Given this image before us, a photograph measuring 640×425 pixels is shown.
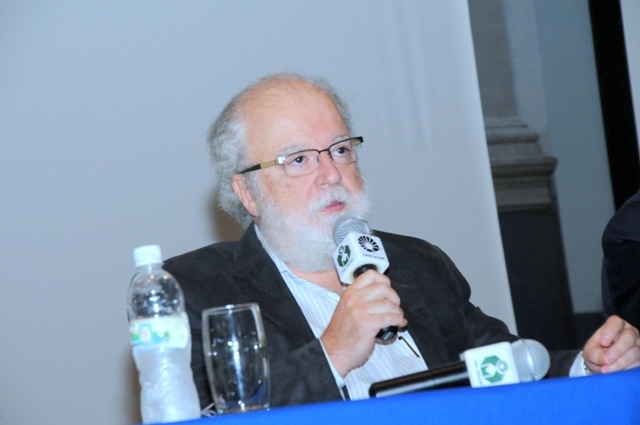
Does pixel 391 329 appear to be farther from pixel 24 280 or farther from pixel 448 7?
pixel 448 7

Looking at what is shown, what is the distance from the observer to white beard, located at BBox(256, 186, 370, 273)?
2684 millimetres

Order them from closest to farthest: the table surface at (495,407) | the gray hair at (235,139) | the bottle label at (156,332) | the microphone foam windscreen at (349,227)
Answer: the table surface at (495,407)
the bottle label at (156,332)
the microphone foam windscreen at (349,227)
the gray hair at (235,139)

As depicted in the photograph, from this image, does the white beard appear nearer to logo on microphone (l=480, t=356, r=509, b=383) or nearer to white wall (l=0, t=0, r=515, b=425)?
white wall (l=0, t=0, r=515, b=425)

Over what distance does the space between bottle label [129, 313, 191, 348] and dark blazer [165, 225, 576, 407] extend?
646 mm

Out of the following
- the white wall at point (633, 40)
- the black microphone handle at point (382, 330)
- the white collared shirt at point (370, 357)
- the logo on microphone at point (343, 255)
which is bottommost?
the white collared shirt at point (370, 357)

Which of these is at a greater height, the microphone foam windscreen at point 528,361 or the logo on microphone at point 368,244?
the logo on microphone at point 368,244

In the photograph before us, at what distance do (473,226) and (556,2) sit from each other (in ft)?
5.77

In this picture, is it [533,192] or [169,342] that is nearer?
[169,342]

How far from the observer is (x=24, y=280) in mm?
3418

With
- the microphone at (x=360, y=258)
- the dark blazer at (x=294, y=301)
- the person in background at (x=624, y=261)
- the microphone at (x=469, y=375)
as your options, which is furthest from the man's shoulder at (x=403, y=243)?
the microphone at (x=469, y=375)

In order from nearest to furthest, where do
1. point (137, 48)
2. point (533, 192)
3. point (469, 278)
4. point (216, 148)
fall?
point (216, 148)
point (137, 48)
point (469, 278)
point (533, 192)

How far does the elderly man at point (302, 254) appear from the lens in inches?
101

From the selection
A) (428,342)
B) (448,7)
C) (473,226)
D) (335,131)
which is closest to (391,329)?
(428,342)

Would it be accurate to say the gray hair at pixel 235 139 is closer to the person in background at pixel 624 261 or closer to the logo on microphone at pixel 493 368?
the person in background at pixel 624 261
